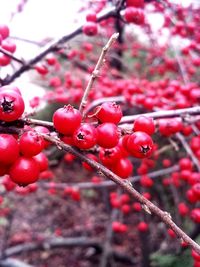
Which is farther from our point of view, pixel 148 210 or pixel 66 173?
pixel 66 173

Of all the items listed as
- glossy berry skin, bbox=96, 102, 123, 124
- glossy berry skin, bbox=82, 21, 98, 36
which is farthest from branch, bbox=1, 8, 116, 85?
glossy berry skin, bbox=96, 102, 123, 124

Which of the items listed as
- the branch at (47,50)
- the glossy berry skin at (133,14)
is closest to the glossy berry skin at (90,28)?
the branch at (47,50)

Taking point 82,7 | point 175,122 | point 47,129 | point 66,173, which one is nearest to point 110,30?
point 82,7

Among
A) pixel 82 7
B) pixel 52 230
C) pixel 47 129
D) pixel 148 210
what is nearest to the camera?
pixel 148 210

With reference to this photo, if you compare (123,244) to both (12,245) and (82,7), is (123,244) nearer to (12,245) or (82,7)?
(12,245)

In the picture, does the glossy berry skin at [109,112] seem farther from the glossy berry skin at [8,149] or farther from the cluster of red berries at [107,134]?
the glossy berry skin at [8,149]

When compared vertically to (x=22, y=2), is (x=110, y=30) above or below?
above

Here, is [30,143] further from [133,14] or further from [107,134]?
[133,14]
